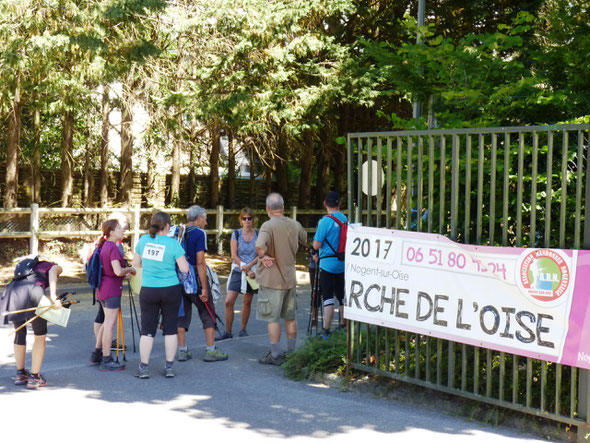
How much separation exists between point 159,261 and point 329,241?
8.25 feet

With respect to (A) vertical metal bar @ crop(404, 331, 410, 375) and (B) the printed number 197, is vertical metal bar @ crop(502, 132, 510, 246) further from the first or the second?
(A) vertical metal bar @ crop(404, 331, 410, 375)

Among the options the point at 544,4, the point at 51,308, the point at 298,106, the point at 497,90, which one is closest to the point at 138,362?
the point at 51,308

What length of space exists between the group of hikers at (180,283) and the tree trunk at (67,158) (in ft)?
39.2

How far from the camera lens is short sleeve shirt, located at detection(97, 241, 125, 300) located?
8288 mm

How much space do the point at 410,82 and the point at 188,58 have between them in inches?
463

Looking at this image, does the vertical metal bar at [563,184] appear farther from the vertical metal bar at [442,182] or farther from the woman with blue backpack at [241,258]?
the woman with blue backpack at [241,258]

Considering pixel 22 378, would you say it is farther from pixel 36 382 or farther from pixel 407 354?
pixel 407 354

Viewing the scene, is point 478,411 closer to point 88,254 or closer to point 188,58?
point 88,254

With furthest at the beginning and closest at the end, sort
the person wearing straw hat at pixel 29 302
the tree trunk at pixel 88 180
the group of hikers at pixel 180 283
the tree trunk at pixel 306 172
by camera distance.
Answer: the tree trunk at pixel 306 172 → the tree trunk at pixel 88 180 → the group of hikers at pixel 180 283 → the person wearing straw hat at pixel 29 302

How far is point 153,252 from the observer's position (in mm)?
7797

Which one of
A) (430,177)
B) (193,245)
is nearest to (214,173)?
(193,245)

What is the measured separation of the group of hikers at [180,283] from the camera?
7609 mm

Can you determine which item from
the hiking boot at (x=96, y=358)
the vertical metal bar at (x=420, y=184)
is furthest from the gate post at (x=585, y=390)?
the hiking boot at (x=96, y=358)

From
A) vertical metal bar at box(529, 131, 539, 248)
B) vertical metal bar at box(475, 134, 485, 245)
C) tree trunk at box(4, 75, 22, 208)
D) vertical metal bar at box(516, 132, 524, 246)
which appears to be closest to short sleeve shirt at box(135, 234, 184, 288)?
vertical metal bar at box(475, 134, 485, 245)
